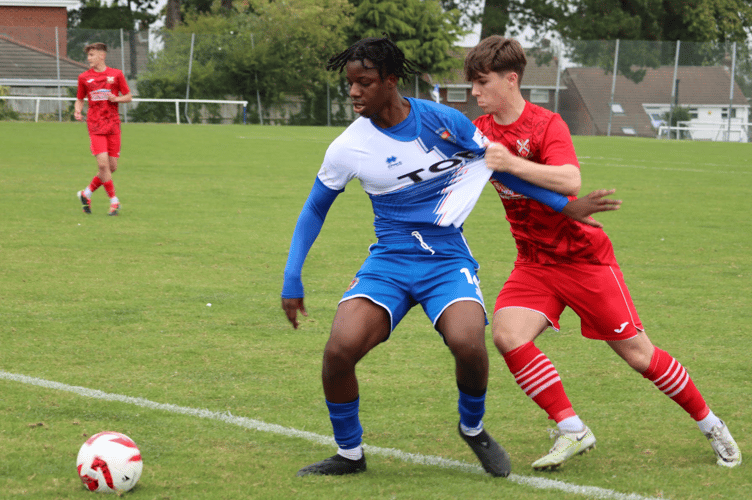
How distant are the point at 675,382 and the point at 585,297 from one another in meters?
0.57

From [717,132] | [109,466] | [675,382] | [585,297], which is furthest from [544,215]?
[717,132]

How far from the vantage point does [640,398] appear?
201 inches

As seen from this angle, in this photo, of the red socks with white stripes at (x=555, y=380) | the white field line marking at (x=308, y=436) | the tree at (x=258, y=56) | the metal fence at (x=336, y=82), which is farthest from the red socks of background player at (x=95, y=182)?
the tree at (x=258, y=56)

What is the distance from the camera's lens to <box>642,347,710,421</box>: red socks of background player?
13.7 ft

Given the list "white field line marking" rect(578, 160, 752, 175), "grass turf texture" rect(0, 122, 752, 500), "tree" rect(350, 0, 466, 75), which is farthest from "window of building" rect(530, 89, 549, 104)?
"grass turf texture" rect(0, 122, 752, 500)

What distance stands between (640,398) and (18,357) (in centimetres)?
373

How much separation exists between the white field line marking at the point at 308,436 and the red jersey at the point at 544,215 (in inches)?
40.3

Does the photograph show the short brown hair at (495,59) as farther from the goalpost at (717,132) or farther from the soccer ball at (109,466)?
the goalpost at (717,132)

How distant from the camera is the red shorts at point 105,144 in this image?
41.5 ft

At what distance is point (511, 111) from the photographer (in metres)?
4.24

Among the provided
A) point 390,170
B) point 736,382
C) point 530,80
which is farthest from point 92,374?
point 530,80

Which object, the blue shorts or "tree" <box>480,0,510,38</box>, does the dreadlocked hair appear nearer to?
the blue shorts

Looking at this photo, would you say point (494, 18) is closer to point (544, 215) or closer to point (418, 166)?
point (544, 215)

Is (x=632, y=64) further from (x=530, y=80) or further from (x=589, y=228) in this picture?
(x=589, y=228)
